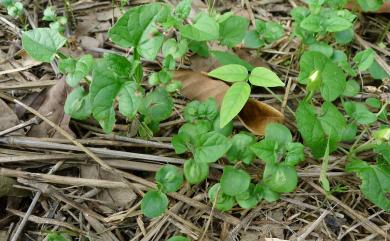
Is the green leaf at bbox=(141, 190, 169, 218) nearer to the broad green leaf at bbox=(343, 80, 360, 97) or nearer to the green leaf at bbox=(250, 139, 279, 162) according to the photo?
the green leaf at bbox=(250, 139, 279, 162)

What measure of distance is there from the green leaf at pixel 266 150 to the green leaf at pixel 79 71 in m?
0.55

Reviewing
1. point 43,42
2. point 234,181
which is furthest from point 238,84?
point 43,42

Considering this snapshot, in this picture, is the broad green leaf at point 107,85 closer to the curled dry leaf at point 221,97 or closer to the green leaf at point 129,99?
the green leaf at point 129,99

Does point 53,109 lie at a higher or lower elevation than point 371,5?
lower

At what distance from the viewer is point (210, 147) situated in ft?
4.76

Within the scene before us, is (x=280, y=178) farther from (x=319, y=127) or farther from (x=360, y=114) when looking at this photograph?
(x=360, y=114)

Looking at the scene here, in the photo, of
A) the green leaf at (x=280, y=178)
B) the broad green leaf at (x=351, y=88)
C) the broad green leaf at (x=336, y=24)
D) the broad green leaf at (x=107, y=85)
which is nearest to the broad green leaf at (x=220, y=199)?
the green leaf at (x=280, y=178)

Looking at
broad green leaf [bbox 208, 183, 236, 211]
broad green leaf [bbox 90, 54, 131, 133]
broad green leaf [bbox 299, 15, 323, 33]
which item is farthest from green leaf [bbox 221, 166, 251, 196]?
broad green leaf [bbox 299, 15, 323, 33]

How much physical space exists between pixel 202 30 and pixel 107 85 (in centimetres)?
39

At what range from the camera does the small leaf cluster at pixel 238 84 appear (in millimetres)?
1468

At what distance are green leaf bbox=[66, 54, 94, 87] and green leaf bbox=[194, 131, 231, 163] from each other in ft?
1.31

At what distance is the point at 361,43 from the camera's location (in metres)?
1.96

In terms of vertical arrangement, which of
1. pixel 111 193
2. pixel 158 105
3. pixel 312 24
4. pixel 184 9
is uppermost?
pixel 184 9

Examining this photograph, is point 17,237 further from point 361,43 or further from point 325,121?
point 361,43
